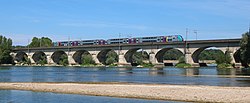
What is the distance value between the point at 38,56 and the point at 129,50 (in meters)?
49.2

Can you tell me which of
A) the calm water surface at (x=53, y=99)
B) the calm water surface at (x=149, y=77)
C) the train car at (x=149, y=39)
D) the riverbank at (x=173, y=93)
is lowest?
the calm water surface at (x=53, y=99)

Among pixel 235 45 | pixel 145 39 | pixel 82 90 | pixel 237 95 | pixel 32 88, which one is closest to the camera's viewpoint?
pixel 237 95

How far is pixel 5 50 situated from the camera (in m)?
147

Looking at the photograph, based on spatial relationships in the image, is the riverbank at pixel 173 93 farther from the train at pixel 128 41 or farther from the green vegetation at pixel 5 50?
the green vegetation at pixel 5 50

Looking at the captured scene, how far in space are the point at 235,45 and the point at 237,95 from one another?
247 feet

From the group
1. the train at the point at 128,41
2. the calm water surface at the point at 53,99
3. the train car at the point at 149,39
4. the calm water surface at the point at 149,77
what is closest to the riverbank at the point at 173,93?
the calm water surface at the point at 53,99

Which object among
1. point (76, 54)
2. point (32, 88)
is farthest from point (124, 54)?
point (32, 88)

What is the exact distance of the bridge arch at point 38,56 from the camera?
154 metres

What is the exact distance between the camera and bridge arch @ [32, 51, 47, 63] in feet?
507

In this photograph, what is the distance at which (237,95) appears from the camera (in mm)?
27312

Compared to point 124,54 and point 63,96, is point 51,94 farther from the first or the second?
point 124,54

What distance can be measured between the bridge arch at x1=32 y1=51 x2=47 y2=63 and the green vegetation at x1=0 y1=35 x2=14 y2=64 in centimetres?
823

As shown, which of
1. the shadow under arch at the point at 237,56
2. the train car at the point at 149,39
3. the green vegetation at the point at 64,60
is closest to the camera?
the shadow under arch at the point at 237,56

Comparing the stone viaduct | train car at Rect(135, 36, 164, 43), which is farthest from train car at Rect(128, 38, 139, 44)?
the stone viaduct
